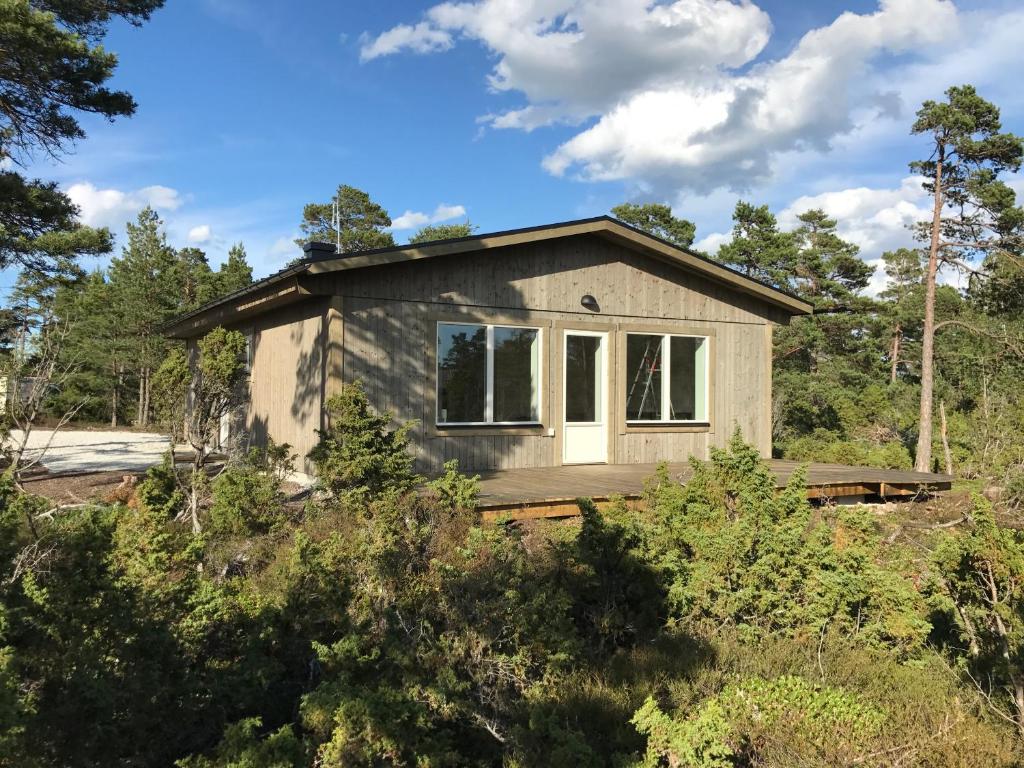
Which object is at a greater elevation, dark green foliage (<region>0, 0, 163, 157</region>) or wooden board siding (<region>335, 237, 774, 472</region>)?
dark green foliage (<region>0, 0, 163, 157</region>)

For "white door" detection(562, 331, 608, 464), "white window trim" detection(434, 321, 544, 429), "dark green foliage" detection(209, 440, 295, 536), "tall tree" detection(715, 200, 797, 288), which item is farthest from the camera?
"tall tree" detection(715, 200, 797, 288)

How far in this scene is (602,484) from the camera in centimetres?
812

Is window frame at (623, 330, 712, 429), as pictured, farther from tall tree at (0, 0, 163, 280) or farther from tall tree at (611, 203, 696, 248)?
tall tree at (611, 203, 696, 248)

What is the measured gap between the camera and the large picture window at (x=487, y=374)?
29.9 ft

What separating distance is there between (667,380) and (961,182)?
10204 mm

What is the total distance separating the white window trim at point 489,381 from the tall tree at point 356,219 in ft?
77.2

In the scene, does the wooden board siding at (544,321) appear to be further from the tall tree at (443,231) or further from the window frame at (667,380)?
the tall tree at (443,231)

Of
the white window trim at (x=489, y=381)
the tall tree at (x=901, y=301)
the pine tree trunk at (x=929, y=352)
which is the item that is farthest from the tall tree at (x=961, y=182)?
the white window trim at (x=489, y=381)

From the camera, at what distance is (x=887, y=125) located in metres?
16.1

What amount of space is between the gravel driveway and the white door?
5.68 meters

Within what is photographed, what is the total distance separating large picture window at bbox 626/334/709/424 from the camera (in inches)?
417

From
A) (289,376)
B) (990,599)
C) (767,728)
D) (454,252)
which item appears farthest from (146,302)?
(990,599)

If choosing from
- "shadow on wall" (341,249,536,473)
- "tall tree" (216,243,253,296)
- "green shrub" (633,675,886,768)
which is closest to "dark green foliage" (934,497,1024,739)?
"green shrub" (633,675,886,768)

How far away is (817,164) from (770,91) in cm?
336
